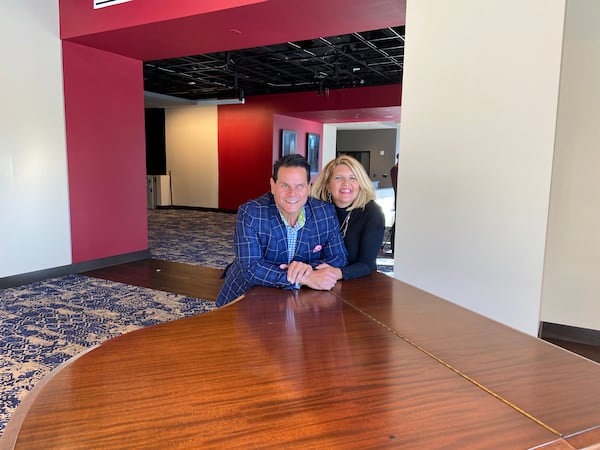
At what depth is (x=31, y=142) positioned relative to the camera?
492cm

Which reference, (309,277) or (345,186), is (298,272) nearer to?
(309,277)

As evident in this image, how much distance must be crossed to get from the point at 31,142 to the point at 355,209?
4.22 m

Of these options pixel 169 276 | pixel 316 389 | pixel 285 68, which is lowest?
pixel 169 276

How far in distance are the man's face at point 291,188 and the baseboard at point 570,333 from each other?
2.63m

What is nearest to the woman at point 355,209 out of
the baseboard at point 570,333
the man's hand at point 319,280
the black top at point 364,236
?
the black top at point 364,236

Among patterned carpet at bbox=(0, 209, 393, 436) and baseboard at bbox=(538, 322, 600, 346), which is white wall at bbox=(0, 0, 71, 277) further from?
baseboard at bbox=(538, 322, 600, 346)

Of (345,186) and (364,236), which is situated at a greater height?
(345,186)

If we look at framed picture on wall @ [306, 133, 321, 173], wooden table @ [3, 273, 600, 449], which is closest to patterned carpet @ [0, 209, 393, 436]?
wooden table @ [3, 273, 600, 449]

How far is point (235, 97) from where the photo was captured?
1119 centimetres

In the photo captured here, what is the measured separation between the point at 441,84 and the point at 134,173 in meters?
4.64

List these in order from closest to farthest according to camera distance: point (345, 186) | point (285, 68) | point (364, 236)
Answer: point (364, 236) → point (345, 186) → point (285, 68)

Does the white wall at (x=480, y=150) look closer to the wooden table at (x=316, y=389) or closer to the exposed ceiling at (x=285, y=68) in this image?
the wooden table at (x=316, y=389)

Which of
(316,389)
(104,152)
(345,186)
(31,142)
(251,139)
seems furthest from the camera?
(251,139)

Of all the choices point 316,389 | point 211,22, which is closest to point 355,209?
point 316,389
